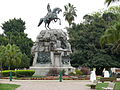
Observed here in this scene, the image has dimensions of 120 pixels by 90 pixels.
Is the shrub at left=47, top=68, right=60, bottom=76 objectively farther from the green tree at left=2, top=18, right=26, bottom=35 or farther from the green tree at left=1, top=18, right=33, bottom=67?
the green tree at left=2, top=18, right=26, bottom=35

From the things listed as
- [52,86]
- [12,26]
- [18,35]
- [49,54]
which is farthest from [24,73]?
[12,26]

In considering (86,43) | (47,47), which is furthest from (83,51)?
(47,47)

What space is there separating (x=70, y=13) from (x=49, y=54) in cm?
3291

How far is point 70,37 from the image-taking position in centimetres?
5566

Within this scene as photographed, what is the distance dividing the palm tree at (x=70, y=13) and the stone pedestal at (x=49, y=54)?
97.7ft

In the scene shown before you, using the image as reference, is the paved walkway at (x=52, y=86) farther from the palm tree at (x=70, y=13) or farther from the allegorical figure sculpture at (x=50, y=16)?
the palm tree at (x=70, y=13)

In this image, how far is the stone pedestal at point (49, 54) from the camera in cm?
3438

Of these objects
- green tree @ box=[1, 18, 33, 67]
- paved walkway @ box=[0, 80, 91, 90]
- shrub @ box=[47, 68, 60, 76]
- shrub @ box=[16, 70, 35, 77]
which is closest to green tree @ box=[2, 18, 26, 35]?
green tree @ box=[1, 18, 33, 67]

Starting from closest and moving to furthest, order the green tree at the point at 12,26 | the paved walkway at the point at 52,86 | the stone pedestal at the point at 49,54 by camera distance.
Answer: the paved walkway at the point at 52,86, the stone pedestal at the point at 49,54, the green tree at the point at 12,26

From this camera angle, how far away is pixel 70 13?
65938mm

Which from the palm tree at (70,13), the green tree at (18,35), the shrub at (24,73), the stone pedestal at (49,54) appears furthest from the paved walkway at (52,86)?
the palm tree at (70,13)

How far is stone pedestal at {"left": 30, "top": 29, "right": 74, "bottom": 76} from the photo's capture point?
3438 cm

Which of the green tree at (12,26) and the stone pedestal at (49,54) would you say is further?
the green tree at (12,26)

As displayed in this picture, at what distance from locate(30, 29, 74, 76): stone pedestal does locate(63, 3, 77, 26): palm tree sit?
29.8 meters
